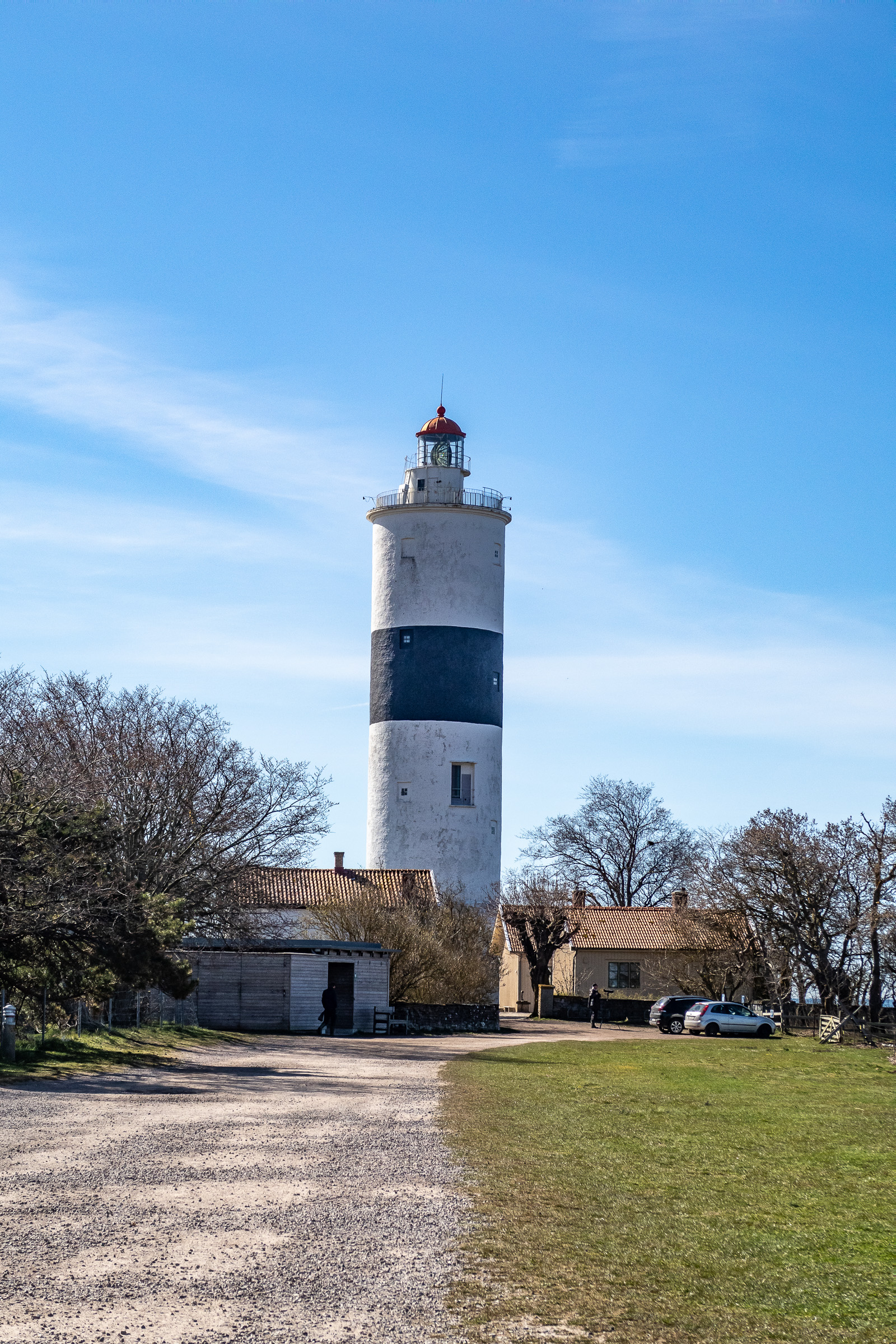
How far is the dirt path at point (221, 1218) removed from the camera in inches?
286

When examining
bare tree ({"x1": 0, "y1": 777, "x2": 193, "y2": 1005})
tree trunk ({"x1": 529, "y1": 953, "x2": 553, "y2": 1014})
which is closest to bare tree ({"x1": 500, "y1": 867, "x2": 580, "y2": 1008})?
tree trunk ({"x1": 529, "y1": 953, "x2": 553, "y2": 1014})

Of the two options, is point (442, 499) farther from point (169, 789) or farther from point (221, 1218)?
point (221, 1218)

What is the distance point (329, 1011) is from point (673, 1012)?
14.2 metres

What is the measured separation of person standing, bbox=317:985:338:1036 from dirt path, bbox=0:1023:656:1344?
1821 centimetres

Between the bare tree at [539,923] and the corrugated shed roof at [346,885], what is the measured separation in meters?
3.99

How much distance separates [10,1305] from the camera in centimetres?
730

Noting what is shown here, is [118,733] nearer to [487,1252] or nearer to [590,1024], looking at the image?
[590,1024]

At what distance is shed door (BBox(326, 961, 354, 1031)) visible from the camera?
128ft

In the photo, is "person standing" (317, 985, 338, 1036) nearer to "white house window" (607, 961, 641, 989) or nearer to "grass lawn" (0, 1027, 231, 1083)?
"grass lawn" (0, 1027, 231, 1083)

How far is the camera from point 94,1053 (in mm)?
24656

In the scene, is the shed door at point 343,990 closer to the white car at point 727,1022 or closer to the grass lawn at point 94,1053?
the grass lawn at point 94,1053

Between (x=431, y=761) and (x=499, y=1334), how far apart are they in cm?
5312

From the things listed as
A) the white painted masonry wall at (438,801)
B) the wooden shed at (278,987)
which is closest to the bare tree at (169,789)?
the wooden shed at (278,987)

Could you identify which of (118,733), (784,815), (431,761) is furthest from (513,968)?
(118,733)
